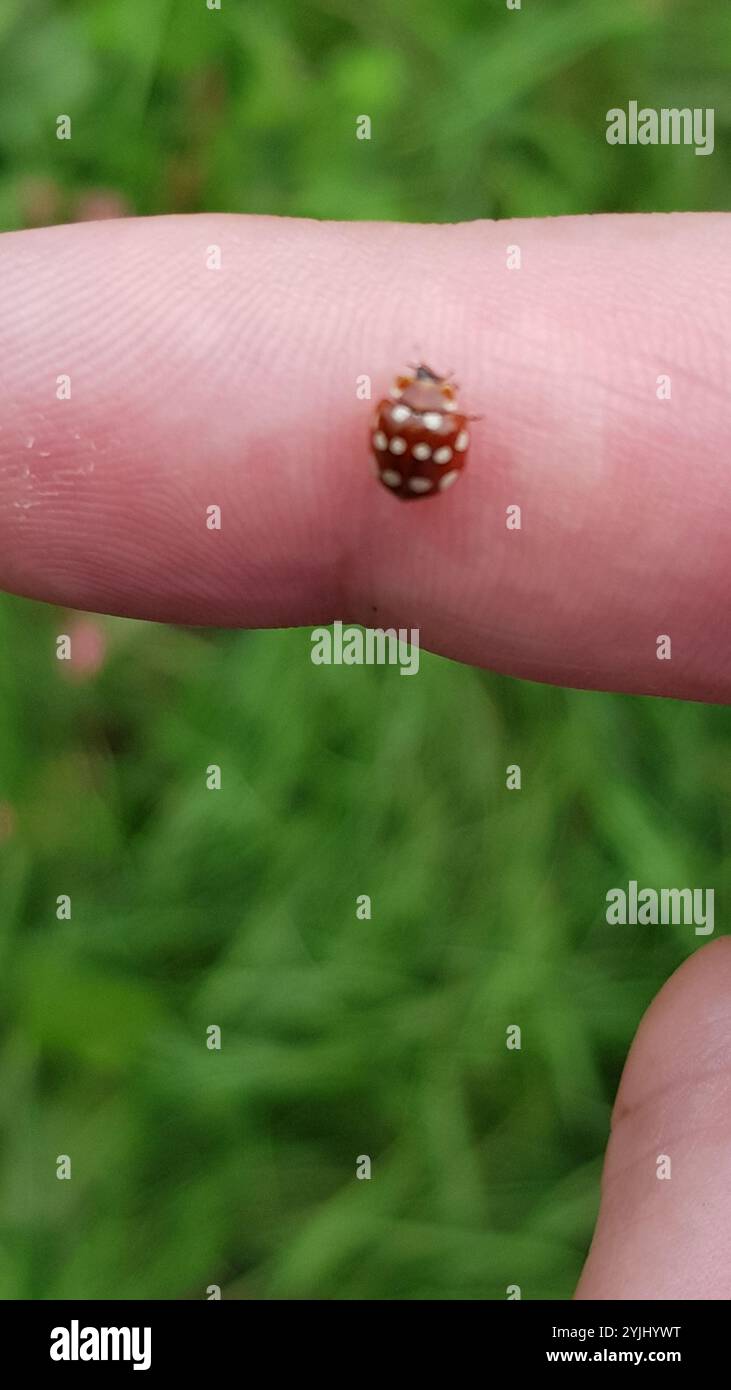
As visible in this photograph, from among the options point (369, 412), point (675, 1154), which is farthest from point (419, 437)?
point (675, 1154)

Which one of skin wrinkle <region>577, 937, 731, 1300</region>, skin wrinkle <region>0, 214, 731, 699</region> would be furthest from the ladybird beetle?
skin wrinkle <region>577, 937, 731, 1300</region>

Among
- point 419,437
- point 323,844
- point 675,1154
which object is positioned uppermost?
point 419,437

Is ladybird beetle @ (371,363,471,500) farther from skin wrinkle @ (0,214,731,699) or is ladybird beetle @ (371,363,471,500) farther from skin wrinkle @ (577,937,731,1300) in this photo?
skin wrinkle @ (577,937,731,1300)

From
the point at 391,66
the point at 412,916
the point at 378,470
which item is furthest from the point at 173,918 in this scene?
the point at 391,66

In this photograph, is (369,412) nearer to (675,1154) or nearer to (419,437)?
(419,437)

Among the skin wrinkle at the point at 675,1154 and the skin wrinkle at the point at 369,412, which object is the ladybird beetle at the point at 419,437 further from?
the skin wrinkle at the point at 675,1154

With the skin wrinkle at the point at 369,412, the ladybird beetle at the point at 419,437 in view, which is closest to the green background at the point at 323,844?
the skin wrinkle at the point at 369,412
